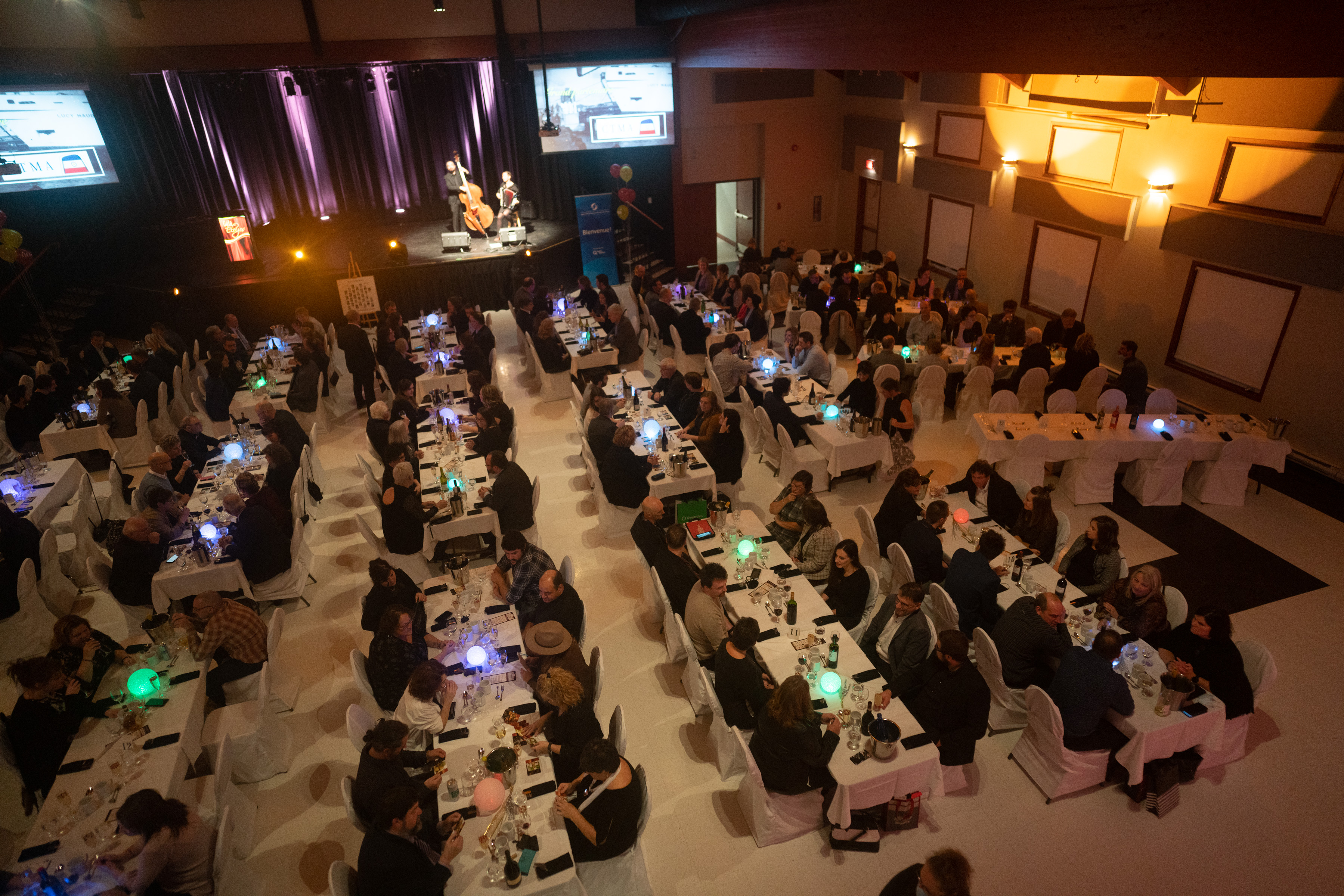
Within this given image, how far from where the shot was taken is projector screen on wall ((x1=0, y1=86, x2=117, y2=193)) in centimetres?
1188

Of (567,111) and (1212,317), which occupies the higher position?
(567,111)

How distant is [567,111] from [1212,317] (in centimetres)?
1157

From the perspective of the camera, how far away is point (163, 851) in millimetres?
3893

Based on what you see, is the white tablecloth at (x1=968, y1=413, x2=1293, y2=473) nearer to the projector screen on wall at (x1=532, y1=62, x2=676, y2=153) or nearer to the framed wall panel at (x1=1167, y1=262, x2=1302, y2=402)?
the framed wall panel at (x1=1167, y1=262, x2=1302, y2=402)

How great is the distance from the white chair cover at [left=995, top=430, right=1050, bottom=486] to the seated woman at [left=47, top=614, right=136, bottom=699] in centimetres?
811

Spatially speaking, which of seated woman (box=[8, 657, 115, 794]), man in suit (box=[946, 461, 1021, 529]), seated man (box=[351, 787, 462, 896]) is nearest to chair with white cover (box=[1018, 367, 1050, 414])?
man in suit (box=[946, 461, 1021, 529])

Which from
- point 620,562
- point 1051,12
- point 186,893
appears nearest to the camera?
point 186,893

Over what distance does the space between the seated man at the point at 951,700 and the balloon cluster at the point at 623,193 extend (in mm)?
12718

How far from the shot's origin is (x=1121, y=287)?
10430 millimetres

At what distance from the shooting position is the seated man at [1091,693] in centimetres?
457

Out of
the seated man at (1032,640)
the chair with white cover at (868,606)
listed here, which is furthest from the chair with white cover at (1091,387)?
the chair with white cover at (868,606)

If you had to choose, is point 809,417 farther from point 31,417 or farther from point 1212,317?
point 31,417

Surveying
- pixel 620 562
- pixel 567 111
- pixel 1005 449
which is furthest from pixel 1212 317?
pixel 567 111

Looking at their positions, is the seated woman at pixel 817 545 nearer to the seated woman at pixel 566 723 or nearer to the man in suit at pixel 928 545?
the man in suit at pixel 928 545
